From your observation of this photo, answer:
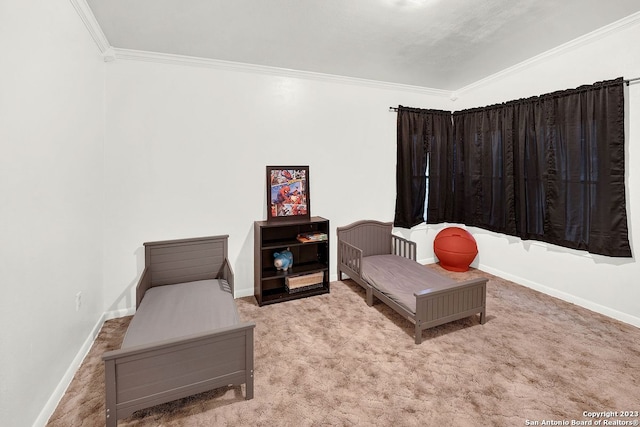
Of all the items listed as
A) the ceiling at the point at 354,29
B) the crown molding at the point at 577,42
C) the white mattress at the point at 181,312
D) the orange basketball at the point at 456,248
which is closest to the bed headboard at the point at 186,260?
the white mattress at the point at 181,312

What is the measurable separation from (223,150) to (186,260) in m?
1.35

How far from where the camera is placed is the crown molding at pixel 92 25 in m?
2.24

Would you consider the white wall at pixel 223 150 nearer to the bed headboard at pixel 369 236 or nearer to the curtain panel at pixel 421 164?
the bed headboard at pixel 369 236

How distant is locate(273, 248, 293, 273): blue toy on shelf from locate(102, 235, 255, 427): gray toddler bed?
90cm

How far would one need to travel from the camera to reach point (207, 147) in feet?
11.1

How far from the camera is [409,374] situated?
7.31 ft

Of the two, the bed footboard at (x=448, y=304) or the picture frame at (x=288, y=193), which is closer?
the bed footboard at (x=448, y=304)

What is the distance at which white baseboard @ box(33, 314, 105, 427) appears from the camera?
69.0 inches

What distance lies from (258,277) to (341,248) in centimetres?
126

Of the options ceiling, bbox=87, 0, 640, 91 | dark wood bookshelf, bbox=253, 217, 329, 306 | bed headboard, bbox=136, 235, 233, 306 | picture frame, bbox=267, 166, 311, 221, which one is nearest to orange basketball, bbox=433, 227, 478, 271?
dark wood bookshelf, bbox=253, 217, 329, 306

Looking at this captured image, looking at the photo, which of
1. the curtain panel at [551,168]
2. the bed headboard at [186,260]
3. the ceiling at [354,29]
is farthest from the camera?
the bed headboard at [186,260]

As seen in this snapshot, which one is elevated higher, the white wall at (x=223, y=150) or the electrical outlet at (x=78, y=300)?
the white wall at (x=223, y=150)

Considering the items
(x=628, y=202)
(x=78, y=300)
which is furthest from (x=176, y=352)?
(x=628, y=202)

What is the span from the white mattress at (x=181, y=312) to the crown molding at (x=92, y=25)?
2414 millimetres
